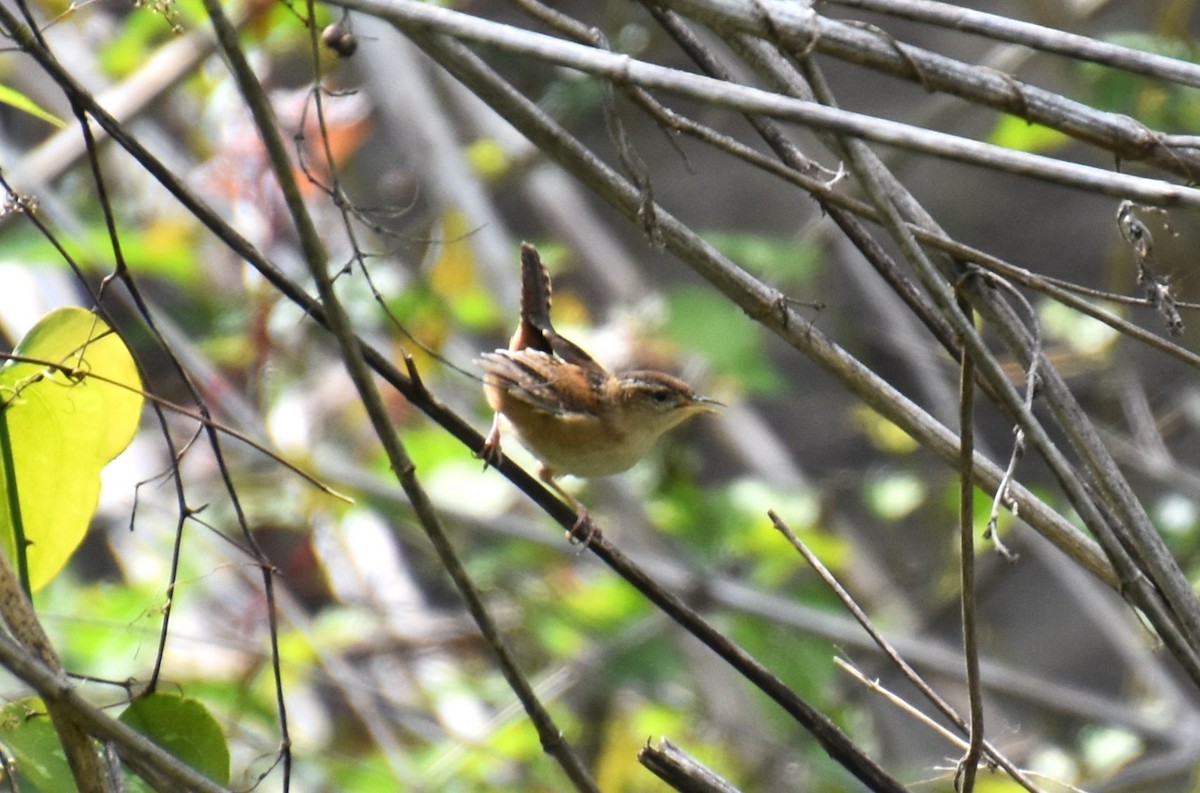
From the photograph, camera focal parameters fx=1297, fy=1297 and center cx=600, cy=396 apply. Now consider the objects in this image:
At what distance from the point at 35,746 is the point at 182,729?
0.49 feet

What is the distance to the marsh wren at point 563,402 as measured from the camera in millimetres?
3188

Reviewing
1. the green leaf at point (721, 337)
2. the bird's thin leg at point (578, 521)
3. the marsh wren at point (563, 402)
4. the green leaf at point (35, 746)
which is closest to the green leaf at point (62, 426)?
the green leaf at point (35, 746)

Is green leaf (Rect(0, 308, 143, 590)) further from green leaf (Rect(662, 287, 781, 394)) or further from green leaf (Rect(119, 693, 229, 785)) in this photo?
green leaf (Rect(662, 287, 781, 394))

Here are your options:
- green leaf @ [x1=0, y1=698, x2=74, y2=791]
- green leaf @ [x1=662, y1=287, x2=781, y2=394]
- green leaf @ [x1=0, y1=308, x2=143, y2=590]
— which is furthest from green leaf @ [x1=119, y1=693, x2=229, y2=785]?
green leaf @ [x1=662, y1=287, x2=781, y2=394]

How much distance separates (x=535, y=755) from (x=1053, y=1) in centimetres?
361

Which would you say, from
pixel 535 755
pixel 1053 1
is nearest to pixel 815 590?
pixel 535 755

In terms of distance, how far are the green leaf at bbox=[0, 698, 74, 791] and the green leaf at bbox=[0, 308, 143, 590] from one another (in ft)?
0.55

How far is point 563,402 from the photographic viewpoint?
3.25 m

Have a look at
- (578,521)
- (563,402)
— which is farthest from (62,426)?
(563,402)

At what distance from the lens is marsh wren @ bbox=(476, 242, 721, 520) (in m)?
3.19

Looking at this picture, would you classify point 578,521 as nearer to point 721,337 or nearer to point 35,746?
point 35,746

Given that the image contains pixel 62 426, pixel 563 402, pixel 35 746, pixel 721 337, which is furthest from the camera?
pixel 721 337

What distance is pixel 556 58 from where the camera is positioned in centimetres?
115

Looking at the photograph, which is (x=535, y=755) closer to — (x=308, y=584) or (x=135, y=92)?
(x=308, y=584)
